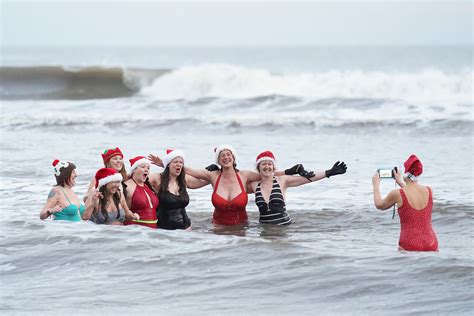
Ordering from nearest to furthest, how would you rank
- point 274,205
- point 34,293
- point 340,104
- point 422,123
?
point 34,293 < point 274,205 < point 422,123 < point 340,104

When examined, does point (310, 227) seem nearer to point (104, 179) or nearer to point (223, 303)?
point (104, 179)

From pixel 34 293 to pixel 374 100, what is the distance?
21229 mm

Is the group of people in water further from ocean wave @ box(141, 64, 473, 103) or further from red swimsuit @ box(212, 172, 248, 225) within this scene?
ocean wave @ box(141, 64, 473, 103)

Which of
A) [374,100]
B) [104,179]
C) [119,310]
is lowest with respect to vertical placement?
[119,310]

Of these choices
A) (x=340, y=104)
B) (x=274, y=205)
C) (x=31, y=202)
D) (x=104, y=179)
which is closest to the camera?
(x=104, y=179)

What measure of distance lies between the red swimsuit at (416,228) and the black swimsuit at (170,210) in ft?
8.43

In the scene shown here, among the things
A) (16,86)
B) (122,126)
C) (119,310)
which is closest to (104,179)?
(119,310)

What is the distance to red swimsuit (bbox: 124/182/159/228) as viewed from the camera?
31.1ft

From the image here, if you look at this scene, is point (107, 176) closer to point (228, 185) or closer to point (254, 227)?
point (228, 185)

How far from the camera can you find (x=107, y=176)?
9.15m

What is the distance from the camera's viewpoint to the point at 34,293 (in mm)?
7438

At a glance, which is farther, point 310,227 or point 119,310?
point 310,227

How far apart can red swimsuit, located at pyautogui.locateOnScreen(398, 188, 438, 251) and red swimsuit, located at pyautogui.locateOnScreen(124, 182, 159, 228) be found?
276 centimetres

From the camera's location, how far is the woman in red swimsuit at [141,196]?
9500mm
